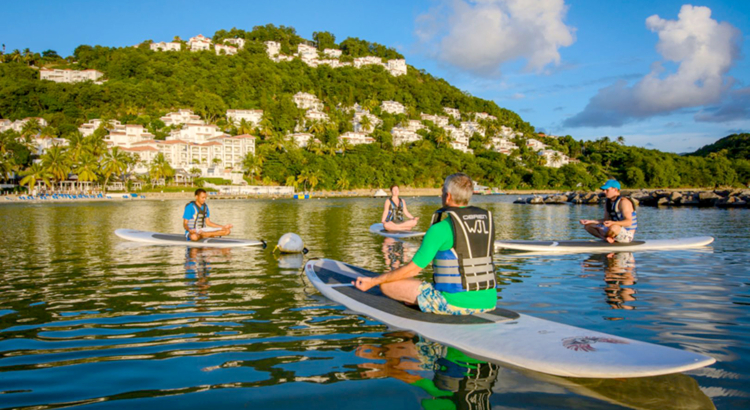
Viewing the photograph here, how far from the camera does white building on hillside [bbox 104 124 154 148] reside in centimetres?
11650

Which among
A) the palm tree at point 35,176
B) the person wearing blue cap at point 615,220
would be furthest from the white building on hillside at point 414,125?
the person wearing blue cap at point 615,220

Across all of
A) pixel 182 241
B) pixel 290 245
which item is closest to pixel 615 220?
pixel 290 245

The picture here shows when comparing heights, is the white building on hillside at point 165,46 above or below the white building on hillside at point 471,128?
above

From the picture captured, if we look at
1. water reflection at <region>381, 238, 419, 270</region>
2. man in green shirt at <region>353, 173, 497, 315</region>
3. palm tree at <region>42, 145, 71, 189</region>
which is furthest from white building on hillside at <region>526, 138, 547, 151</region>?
man in green shirt at <region>353, 173, 497, 315</region>

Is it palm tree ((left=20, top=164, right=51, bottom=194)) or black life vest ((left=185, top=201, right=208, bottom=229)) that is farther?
palm tree ((left=20, top=164, right=51, bottom=194))

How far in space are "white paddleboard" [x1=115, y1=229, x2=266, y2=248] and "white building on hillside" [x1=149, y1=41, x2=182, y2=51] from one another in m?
186

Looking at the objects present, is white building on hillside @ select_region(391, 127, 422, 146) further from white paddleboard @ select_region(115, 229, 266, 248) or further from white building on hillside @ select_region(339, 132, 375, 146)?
white paddleboard @ select_region(115, 229, 266, 248)

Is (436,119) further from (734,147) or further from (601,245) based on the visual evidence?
(601,245)

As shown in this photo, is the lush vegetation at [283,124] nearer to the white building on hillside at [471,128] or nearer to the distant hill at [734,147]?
the distant hill at [734,147]

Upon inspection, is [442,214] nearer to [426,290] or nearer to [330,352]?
[426,290]

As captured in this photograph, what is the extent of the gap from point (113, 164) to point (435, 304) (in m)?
100

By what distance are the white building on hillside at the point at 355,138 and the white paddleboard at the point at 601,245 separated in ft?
431

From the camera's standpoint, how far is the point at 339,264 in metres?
9.60

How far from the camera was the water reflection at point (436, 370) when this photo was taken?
13.3ft
